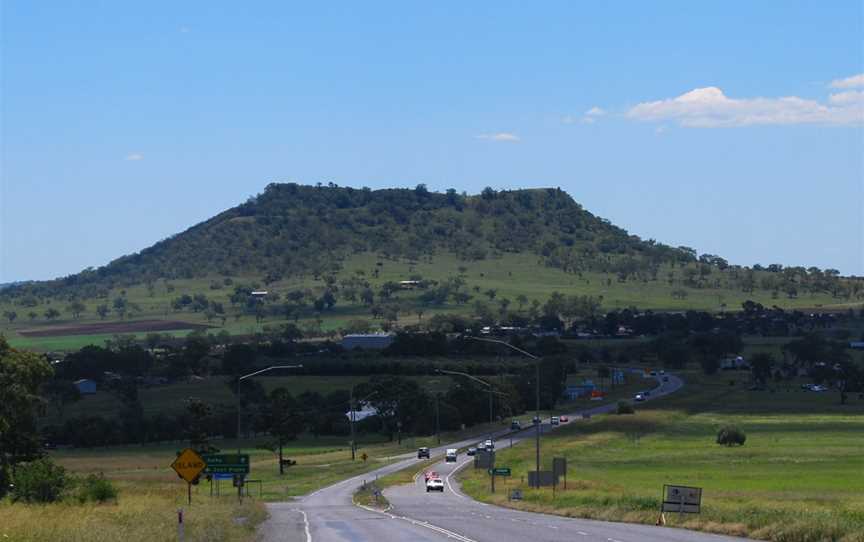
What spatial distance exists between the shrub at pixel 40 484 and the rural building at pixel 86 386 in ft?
351

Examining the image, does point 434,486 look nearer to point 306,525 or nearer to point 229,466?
point 229,466

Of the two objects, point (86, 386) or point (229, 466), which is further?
point (86, 386)

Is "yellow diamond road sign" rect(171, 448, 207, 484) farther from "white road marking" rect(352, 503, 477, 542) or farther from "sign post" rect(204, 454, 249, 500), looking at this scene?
"sign post" rect(204, 454, 249, 500)

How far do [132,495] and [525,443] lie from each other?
51746 millimetres

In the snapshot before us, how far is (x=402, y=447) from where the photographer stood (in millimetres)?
116625

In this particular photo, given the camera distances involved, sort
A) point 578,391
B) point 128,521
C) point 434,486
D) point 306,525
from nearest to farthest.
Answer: point 128,521 < point 306,525 < point 434,486 < point 578,391

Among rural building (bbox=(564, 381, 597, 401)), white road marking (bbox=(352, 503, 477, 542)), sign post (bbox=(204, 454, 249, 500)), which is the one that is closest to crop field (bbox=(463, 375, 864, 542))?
white road marking (bbox=(352, 503, 477, 542))

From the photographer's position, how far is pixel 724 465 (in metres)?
79.1

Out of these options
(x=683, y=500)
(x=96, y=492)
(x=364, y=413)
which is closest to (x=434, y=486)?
(x=96, y=492)

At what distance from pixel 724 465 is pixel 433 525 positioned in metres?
38.6

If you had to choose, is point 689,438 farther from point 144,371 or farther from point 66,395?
point 144,371

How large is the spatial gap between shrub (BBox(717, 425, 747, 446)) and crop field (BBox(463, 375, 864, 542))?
74 centimetres

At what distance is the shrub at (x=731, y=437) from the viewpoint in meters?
93.1

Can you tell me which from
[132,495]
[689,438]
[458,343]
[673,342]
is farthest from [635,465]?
[673,342]
